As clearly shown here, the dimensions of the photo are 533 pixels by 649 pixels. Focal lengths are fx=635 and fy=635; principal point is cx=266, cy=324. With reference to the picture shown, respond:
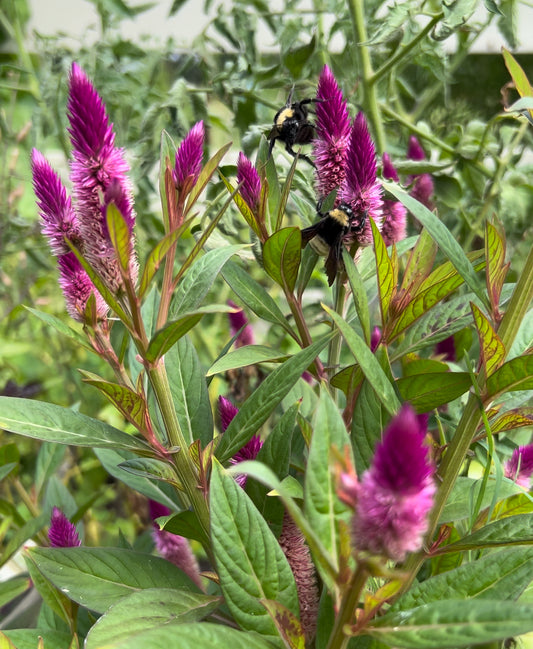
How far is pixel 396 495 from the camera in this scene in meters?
0.21

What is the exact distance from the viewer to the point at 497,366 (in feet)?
1.16

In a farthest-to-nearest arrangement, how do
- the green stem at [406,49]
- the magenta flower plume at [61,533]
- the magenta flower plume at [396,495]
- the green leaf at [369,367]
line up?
the green stem at [406,49], the magenta flower plume at [61,533], the green leaf at [369,367], the magenta flower plume at [396,495]

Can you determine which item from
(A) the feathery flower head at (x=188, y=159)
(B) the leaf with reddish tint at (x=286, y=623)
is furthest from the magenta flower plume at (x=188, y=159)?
(B) the leaf with reddish tint at (x=286, y=623)

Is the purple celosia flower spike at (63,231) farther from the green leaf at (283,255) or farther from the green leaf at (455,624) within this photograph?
the green leaf at (455,624)

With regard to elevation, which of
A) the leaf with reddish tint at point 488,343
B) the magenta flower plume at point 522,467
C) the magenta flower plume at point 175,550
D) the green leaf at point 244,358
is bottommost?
the magenta flower plume at point 175,550

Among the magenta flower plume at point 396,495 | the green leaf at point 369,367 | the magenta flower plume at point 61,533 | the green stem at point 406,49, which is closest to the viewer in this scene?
the magenta flower plume at point 396,495

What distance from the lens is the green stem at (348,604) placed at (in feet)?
0.78

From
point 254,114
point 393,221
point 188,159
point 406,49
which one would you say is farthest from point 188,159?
point 254,114

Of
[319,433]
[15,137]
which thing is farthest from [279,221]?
[15,137]

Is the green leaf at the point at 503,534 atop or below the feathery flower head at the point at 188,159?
below

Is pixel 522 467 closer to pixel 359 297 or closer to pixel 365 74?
pixel 359 297

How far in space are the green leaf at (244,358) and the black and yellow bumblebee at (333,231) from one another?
0.06 metres

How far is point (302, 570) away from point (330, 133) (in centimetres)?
27

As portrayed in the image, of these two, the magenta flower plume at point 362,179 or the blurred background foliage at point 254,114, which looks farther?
the blurred background foliage at point 254,114
